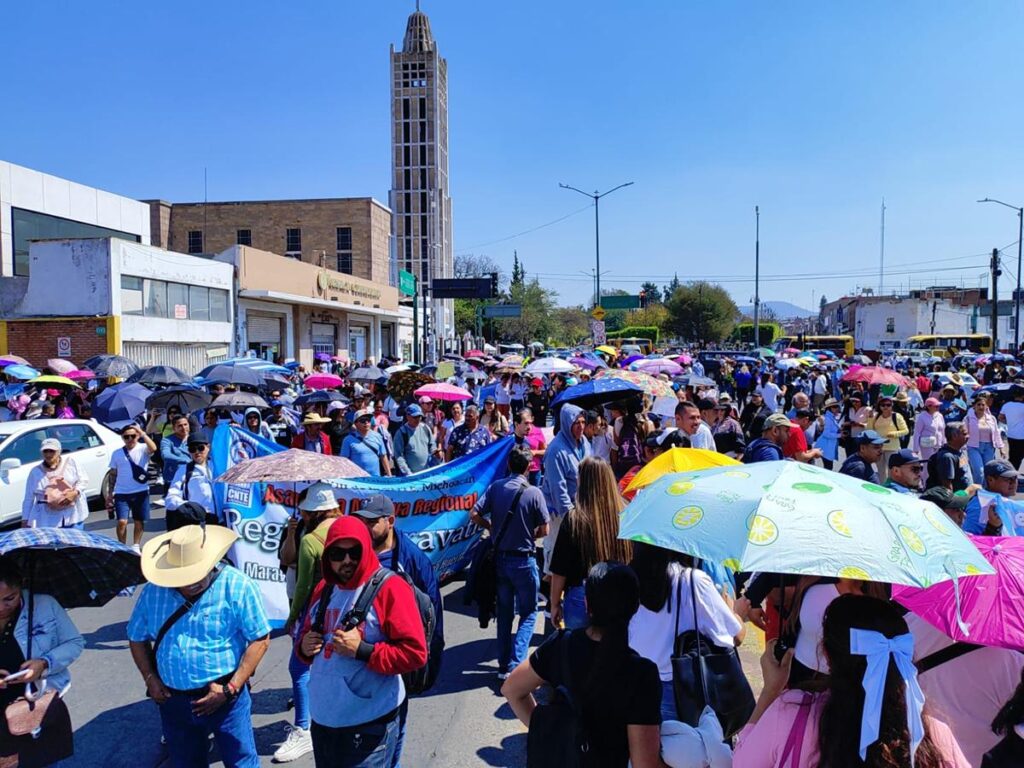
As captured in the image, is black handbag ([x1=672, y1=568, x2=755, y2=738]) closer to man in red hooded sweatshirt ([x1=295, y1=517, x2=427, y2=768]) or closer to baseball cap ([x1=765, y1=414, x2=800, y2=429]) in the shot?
man in red hooded sweatshirt ([x1=295, y1=517, x2=427, y2=768])

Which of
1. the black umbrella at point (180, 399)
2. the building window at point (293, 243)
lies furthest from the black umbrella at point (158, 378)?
the building window at point (293, 243)

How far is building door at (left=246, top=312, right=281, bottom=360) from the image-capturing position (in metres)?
32.8

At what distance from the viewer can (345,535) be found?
333cm

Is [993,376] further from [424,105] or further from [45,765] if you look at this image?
[424,105]

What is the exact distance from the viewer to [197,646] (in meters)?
A: 3.59

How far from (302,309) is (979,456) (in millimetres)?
31302

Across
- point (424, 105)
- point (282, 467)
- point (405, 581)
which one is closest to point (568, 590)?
point (405, 581)

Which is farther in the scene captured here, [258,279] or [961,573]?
[258,279]

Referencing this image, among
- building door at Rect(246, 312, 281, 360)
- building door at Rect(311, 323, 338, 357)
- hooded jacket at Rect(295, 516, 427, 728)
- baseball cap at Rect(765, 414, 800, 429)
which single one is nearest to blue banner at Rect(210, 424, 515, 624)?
hooded jacket at Rect(295, 516, 427, 728)

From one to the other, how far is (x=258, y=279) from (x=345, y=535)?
3098cm

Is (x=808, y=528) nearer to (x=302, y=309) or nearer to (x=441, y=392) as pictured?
(x=441, y=392)

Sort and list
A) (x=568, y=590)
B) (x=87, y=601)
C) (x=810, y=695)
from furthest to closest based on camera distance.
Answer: (x=568, y=590) < (x=87, y=601) < (x=810, y=695)

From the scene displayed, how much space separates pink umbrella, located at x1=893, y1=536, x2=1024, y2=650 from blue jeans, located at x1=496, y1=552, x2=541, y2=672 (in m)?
2.80

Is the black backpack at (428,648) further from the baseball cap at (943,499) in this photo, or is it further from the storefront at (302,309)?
the storefront at (302,309)
